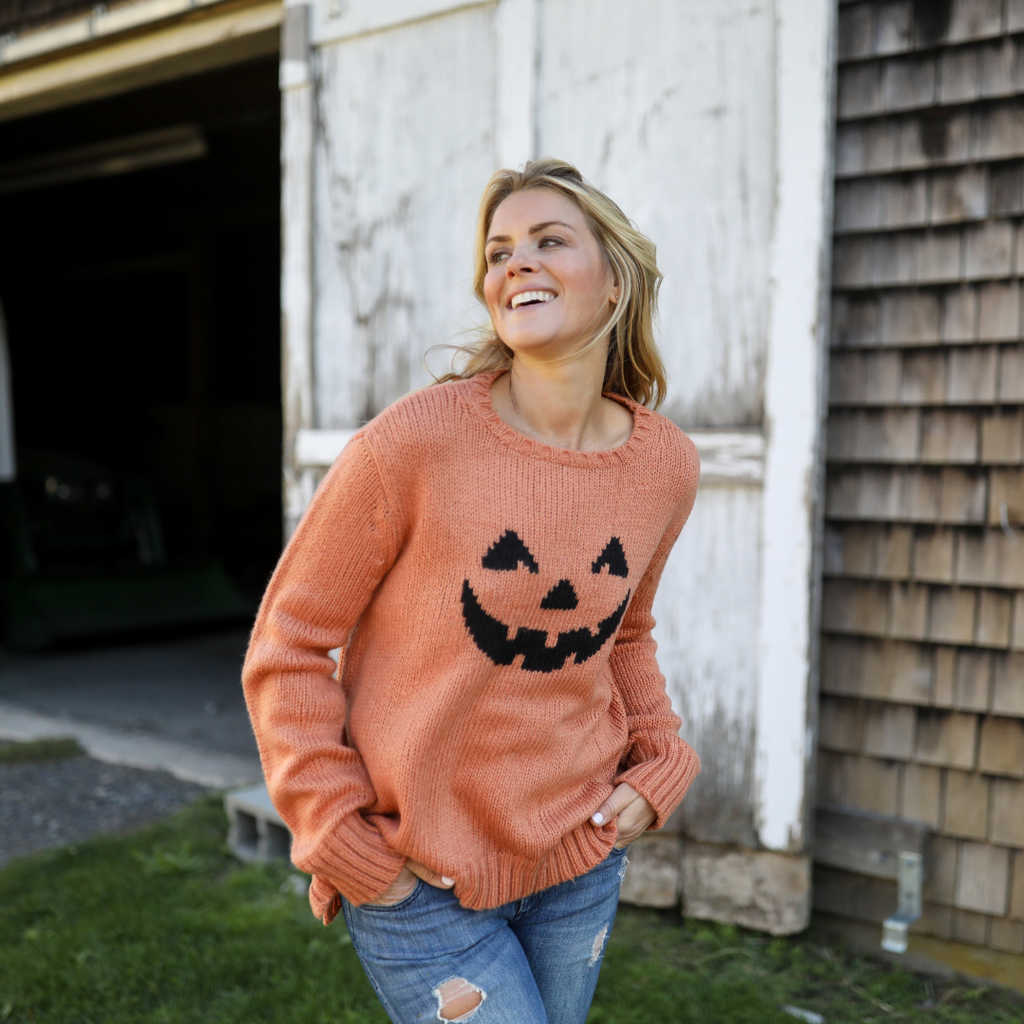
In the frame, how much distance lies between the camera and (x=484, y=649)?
4.39 ft

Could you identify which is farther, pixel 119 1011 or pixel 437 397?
pixel 119 1011

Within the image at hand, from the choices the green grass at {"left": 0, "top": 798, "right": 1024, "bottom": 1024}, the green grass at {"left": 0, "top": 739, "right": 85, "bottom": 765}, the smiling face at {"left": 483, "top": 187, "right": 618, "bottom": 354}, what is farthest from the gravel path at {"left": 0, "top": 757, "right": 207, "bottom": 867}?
the smiling face at {"left": 483, "top": 187, "right": 618, "bottom": 354}

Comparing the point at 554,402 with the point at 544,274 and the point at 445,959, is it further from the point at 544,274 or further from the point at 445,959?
the point at 445,959

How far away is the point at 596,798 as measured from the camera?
151cm

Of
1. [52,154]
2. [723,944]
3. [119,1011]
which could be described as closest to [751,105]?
[723,944]

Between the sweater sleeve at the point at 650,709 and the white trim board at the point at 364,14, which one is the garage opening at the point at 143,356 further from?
the sweater sleeve at the point at 650,709

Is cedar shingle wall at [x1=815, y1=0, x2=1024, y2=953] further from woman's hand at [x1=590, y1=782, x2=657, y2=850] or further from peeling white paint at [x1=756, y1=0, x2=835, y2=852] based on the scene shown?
woman's hand at [x1=590, y1=782, x2=657, y2=850]

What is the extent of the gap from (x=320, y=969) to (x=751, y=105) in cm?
266

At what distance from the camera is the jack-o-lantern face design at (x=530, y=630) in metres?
1.33

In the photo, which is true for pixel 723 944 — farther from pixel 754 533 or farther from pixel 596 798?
pixel 596 798

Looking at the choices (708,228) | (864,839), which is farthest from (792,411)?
(864,839)

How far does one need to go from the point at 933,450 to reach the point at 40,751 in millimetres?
4053

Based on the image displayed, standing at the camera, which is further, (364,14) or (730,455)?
(364,14)

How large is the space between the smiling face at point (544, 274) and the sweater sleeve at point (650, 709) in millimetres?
325
